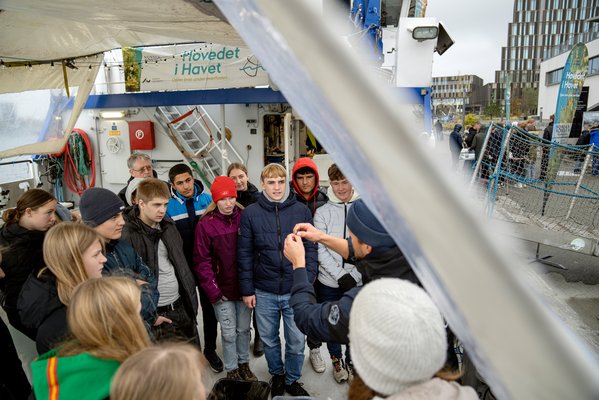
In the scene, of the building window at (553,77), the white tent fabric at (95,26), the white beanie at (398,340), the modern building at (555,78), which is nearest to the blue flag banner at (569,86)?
the white tent fabric at (95,26)

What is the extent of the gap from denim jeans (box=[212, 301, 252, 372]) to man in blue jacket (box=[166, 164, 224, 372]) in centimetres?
35

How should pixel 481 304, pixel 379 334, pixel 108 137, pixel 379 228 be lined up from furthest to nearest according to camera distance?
pixel 108 137
pixel 379 228
pixel 379 334
pixel 481 304

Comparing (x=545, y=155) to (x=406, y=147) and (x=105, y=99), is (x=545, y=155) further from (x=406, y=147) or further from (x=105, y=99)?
(x=105, y=99)

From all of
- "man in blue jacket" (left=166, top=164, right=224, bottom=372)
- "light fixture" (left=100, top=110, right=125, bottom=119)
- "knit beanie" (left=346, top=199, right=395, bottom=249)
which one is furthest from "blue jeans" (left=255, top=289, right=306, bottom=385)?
"light fixture" (left=100, top=110, right=125, bottom=119)

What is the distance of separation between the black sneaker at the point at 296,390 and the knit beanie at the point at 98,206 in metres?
2.06

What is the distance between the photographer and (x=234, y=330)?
3.35 meters

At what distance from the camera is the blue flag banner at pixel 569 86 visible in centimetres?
956

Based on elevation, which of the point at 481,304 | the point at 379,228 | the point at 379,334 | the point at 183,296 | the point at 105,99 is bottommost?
the point at 183,296

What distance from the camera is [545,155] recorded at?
21.7 feet

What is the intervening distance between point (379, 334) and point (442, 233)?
0.60 m

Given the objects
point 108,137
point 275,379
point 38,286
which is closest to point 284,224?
point 275,379

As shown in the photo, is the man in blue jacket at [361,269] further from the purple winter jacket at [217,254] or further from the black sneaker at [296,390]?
the black sneaker at [296,390]

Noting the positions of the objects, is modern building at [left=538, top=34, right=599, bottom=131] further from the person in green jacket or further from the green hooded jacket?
the green hooded jacket

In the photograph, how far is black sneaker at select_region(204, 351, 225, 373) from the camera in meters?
3.63
